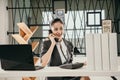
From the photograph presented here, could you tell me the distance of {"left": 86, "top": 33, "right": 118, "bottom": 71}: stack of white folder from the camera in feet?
3.75

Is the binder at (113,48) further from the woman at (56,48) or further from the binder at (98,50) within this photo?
the woman at (56,48)

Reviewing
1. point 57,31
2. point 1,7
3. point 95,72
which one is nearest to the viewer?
point 95,72

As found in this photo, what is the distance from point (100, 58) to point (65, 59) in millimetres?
878

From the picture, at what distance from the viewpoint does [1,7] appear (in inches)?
144

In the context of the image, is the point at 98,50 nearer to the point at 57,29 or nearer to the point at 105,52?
the point at 105,52

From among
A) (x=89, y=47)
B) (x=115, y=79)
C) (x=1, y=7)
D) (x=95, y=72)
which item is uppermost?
(x=1, y=7)

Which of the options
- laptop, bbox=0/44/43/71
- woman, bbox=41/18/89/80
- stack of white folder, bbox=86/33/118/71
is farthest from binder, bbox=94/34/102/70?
woman, bbox=41/18/89/80

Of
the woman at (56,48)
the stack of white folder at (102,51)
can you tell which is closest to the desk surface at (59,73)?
the stack of white folder at (102,51)

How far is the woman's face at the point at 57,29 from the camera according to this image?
190cm

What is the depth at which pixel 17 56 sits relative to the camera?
1185mm

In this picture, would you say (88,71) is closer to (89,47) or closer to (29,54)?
(89,47)

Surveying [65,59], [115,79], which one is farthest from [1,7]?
[115,79]

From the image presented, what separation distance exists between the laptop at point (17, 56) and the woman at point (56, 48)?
63 centimetres

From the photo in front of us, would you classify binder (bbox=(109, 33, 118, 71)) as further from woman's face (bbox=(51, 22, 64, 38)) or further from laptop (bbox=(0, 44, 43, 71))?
woman's face (bbox=(51, 22, 64, 38))
